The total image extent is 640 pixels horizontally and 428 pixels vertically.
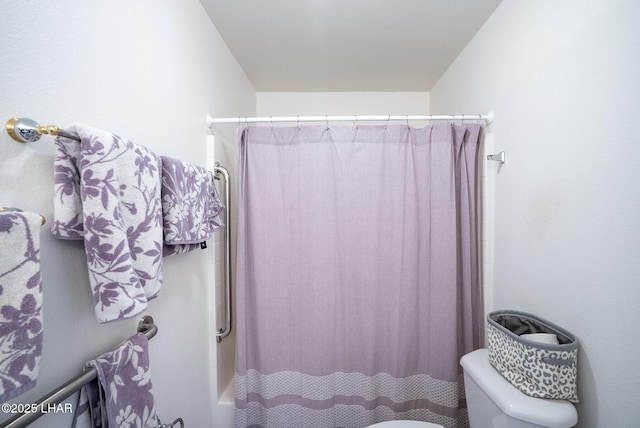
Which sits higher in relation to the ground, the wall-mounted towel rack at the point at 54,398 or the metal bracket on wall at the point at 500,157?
the metal bracket on wall at the point at 500,157

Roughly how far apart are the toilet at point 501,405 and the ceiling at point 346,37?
1633 mm

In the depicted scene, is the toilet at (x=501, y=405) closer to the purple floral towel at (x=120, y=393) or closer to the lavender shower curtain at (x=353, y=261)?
the lavender shower curtain at (x=353, y=261)

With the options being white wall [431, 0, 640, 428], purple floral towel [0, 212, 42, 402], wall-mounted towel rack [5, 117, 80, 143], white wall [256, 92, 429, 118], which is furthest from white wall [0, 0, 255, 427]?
white wall [431, 0, 640, 428]

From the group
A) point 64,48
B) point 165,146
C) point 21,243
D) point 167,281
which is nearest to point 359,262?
point 167,281

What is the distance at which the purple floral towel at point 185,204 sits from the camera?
2.55 feet

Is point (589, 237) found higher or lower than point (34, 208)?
lower

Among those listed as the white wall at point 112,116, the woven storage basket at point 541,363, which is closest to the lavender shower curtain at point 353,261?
the white wall at point 112,116

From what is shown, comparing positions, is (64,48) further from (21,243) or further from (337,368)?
(337,368)

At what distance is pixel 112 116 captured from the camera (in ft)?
2.23

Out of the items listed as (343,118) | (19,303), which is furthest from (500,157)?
(19,303)

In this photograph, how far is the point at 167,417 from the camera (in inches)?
36.9

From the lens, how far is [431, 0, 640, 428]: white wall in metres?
0.66

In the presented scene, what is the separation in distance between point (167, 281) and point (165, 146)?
528 mm

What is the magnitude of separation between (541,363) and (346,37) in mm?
1720
